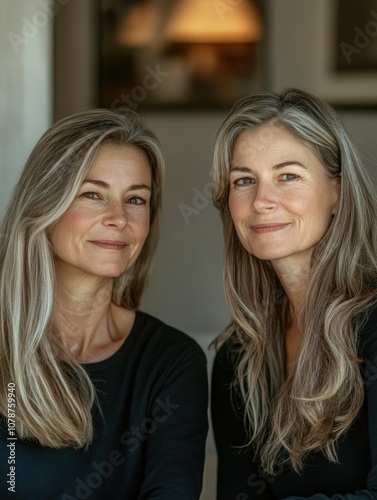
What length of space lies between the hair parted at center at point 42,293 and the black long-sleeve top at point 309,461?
0.34 meters

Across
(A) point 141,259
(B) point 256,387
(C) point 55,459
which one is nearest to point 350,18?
(A) point 141,259

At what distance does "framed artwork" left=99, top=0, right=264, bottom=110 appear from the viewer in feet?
11.9

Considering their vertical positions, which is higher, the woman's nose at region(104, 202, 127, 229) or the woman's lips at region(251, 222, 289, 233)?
the woman's nose at region(104, 202, 127, 229)

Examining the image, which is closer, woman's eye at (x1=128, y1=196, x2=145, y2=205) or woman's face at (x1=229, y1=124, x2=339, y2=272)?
woman's face at (x1=229, y1=124, x2=339, y2=272)

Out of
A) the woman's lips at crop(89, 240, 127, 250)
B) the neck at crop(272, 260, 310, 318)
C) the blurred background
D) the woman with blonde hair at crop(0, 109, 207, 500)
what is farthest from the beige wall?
the neck at crop(272, 260, 310, 318)

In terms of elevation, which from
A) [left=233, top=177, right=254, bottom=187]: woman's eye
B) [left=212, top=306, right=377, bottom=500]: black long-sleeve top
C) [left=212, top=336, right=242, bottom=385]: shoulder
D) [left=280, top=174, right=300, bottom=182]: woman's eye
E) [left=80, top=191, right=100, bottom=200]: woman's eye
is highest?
[left=280, top=174, right=300, bottom=182]: woman's eye

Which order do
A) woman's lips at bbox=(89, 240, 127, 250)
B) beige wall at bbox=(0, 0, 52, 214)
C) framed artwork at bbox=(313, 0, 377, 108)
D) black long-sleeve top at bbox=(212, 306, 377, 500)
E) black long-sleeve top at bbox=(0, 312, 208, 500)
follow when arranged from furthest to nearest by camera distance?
1. framed artwork at bbox=(313, 0, 377, 108)
2. beige wall at bbox=(0, 0, 52, 214)
3. woman's lips at bbox=(89, 240, 127, 250)
4. black long-sleeve top at bbox=(0, 312, 208, 500)
5. black long-sleeve top at bbox=(212, 306, 377, 500)

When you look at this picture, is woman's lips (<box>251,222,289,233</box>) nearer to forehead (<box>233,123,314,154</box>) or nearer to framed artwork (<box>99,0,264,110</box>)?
forehead (<box>233,123,314,154</box>)

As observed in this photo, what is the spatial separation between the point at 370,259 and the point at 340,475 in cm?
46

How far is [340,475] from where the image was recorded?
182 cm

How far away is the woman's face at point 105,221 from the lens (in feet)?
6.50

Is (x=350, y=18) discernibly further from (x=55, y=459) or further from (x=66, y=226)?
(x=55, y=459)

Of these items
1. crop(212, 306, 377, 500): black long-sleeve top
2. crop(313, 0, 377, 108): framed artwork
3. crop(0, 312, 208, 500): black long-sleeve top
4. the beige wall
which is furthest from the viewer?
crop(313, 0, 377, 108): framed artwork

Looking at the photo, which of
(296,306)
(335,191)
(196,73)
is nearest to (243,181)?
(335,191)
